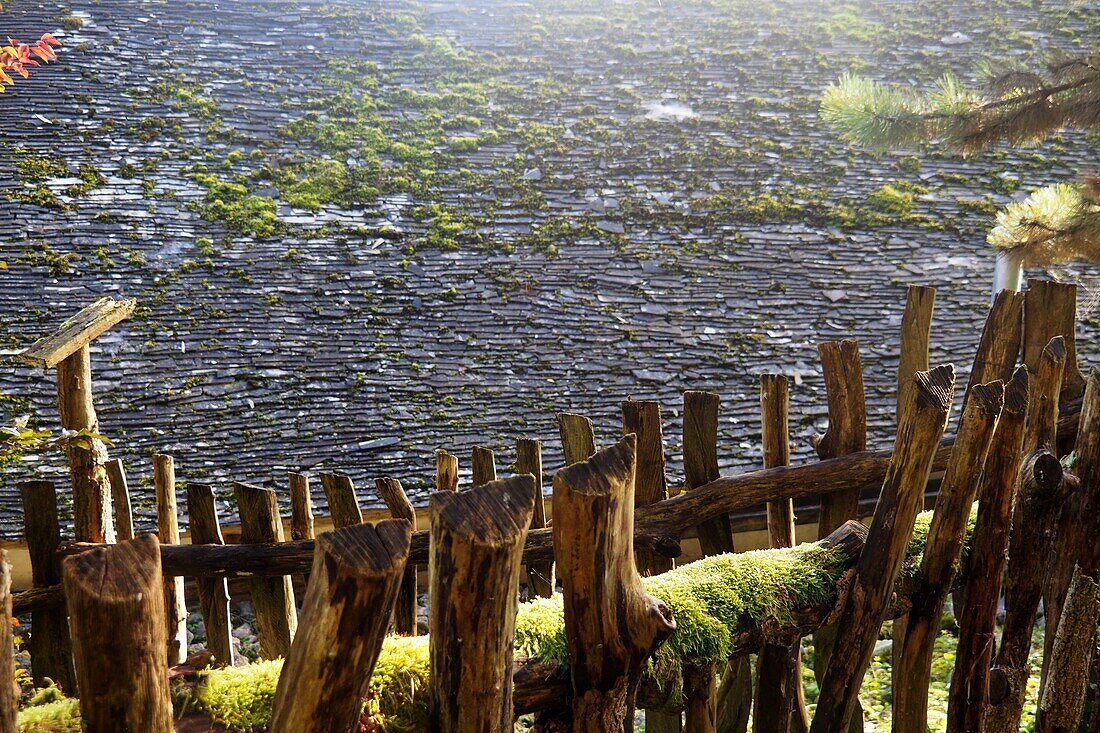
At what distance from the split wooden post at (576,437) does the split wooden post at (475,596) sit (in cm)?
180

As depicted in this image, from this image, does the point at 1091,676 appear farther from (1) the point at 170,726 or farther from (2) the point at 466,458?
(2) the point at 466,458

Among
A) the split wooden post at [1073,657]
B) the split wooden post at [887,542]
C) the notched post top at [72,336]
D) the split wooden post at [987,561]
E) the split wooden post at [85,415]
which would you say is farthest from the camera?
the split wooden post at [85,415]

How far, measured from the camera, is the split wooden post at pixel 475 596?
1.31 metres

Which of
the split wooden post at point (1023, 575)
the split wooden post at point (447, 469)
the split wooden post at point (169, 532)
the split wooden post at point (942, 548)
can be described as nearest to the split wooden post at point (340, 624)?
the split wooden post at point (942, 548)

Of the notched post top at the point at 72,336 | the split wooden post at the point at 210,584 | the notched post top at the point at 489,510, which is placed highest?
the notched post top at the point at 489,510

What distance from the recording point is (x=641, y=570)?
343 centimetres

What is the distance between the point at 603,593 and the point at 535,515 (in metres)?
1.89

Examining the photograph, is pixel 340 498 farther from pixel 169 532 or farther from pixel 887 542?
pixel 887 542

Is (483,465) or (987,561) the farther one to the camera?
(483,465)

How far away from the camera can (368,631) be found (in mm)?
1224

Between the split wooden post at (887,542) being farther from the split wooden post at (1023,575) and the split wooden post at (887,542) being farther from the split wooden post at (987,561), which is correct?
the split wooden post at (1023,575)

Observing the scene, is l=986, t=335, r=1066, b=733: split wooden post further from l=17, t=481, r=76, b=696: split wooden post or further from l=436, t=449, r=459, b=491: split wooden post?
l=17, t=481, r=76, b=696: split wooden post

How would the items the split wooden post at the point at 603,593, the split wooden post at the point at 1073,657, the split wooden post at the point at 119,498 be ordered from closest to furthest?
the split wooden post at the point at 603,593 → the split wooden post at the point at 1073,657 → the split wooden post at the point at 119,498

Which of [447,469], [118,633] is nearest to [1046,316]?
[447,469]
